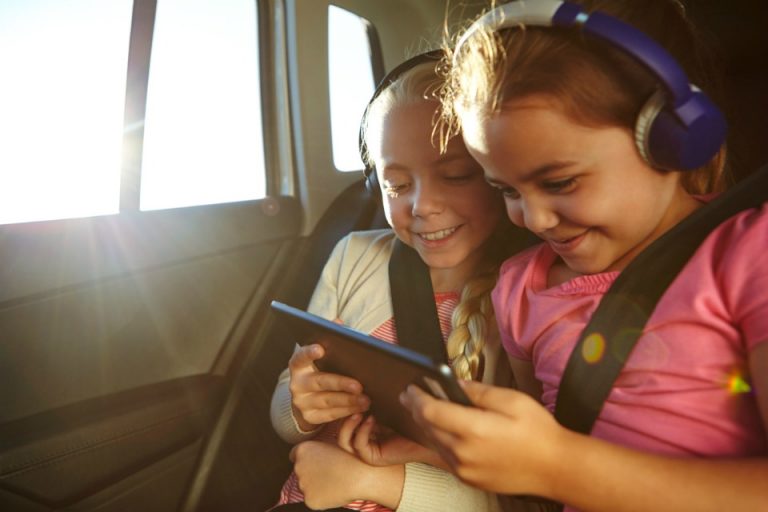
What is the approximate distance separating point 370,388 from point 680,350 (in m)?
0.41

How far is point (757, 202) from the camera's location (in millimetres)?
796

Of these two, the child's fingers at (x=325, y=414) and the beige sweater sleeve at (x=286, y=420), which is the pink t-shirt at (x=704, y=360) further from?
the beige sweater sleeve at (x=286, y=420)

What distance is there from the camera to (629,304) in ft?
2.70

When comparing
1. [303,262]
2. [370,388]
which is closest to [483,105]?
[370,388]

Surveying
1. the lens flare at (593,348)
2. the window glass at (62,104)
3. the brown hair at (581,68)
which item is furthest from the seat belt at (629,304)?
the window glass at (62,104)

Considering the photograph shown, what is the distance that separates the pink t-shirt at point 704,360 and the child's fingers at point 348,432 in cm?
38

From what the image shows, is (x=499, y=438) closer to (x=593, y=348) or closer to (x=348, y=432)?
(x=593, y=348)

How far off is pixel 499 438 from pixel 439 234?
A: 45 cm

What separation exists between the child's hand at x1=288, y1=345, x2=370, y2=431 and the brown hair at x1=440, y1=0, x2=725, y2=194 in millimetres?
420

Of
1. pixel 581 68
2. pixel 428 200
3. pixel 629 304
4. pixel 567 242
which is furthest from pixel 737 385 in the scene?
pixel 428 200

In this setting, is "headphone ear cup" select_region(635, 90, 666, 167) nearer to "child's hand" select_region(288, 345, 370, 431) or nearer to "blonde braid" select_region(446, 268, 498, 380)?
"blonde braid" select_region(446, 268, 498, 380)

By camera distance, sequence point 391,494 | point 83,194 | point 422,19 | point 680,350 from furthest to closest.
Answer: point 422,19 → point 83,194 → point 391,494 → point 680,350

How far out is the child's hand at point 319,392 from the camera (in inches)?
39.1

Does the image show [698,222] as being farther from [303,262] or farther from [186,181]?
[186,181]
